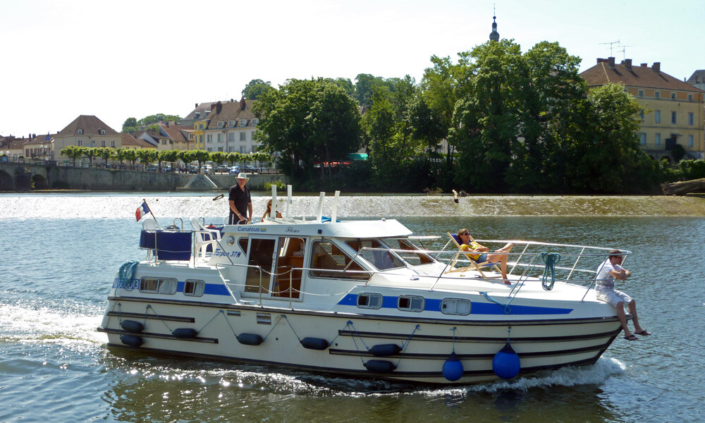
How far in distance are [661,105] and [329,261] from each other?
93.8 metres

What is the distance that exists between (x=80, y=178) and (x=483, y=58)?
6146 centimetres

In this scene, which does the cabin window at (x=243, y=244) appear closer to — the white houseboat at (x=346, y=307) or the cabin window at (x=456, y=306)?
the white houseboat at (x=346, y=307)

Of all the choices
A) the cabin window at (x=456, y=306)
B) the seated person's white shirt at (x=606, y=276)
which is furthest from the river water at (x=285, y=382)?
the seated person's white shirt at (x=606, y=276)

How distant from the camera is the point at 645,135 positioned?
91562mm

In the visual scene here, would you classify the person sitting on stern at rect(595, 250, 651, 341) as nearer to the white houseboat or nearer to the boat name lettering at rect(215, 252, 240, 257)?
the white houseboat

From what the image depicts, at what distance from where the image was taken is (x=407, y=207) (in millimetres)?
48812

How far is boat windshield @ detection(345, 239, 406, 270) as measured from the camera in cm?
1235

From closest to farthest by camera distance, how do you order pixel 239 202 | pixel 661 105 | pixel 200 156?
pixel 239 202
pixel 661 105
pixel 200 156

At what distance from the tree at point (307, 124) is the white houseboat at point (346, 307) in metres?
66.8

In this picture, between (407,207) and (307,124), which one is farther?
(307,124)

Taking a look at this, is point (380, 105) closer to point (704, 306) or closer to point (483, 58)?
point (483, 58)

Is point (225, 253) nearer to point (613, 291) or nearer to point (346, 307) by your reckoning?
point (346, 307)

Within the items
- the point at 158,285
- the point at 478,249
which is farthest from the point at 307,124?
the point at 478,249

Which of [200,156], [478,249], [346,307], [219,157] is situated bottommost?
[346,307]
